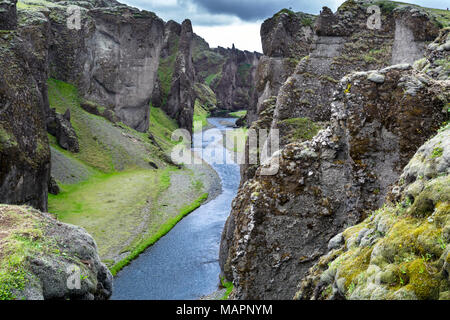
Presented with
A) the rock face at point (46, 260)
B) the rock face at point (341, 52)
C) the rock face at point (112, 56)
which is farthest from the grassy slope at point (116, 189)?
the rock face at point (341, 52)

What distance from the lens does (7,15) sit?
1956 inches

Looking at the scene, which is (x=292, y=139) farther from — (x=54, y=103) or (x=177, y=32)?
(x=177, y=32)

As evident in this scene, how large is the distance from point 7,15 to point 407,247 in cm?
5669

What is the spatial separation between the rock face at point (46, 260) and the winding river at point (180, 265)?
15821 mm

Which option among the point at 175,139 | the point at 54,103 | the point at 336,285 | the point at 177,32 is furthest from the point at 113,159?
the point at 177,32

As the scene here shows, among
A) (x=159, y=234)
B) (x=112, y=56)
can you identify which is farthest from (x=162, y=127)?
(x=159, y=234)

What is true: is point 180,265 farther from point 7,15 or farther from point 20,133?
point 7,15

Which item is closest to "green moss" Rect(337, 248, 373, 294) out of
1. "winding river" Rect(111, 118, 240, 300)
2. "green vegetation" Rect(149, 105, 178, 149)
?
"winding river" Rect(111, 118, 240, 300)

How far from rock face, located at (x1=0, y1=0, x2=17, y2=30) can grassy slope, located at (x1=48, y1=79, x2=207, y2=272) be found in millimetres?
24842

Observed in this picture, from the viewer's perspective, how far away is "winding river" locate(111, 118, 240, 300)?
37969 millimetres

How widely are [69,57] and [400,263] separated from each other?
10422 centimetres

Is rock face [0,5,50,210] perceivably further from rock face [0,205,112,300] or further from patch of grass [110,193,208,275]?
rock face [0,205,112,300]

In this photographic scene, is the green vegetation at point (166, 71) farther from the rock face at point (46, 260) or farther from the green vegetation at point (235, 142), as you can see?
the rock face at point (46, 260)

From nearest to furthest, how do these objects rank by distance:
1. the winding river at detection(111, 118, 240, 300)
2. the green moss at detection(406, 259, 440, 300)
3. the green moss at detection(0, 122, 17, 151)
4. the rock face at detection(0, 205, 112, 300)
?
1. the green moss at detection(406, 259, 440, 300)
2. the rock face at detection(0, 205, 112, 300)
3. the winding river at detection(111, 118, 240, 300)
4. the green moss at detection(0, 122, 17, 151)
